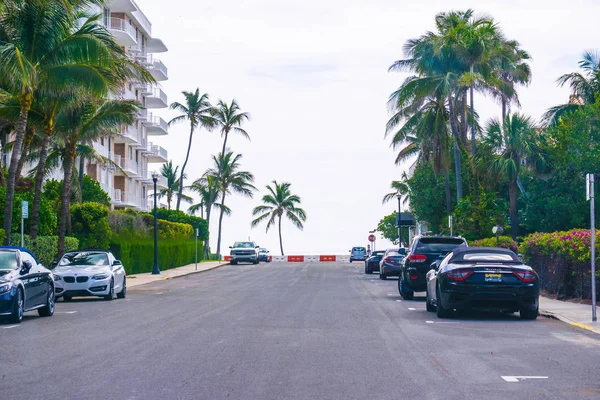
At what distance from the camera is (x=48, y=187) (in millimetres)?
48156

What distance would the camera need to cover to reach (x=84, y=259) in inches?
1022

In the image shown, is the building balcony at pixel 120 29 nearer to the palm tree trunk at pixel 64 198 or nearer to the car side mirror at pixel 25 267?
the palm tree trunk at pixel 64 198

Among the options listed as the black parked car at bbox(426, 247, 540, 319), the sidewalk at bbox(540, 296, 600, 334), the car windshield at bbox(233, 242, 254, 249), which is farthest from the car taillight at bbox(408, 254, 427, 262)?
the car windshield at bbox(233, 242, 254, 249)

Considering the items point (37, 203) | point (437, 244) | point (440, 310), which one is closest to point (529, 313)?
point (440, 310)

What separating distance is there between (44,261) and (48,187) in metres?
16.0

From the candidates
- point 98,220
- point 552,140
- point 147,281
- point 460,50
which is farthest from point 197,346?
point 552,140

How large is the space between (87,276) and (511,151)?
33065 millimetres

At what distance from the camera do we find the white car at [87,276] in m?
24.5

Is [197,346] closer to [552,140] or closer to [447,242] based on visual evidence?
[447,242]

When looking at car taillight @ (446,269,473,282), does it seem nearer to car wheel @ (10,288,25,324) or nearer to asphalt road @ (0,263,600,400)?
asphalt road @ (0,263,600,400)

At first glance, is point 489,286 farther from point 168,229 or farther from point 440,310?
point 168,229

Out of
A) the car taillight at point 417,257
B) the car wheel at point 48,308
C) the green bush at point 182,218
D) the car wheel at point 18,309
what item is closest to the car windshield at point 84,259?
the car wheel at point 48,308

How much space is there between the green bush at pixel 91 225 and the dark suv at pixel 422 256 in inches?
885

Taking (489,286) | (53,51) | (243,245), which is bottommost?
(489,286)
